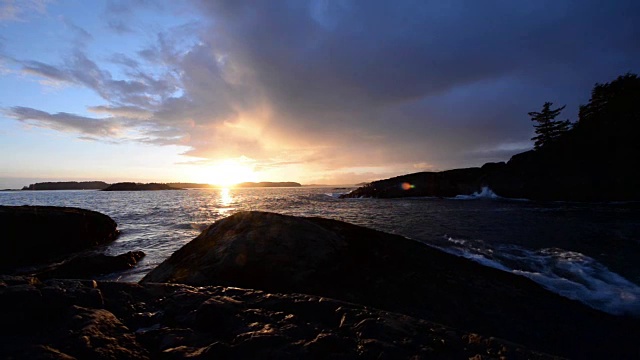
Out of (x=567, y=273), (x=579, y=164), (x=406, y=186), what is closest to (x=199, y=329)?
(x=567, y=273)

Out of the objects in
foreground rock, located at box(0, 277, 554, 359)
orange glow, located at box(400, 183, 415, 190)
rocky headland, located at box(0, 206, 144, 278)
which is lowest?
rocky headland, located at box(0, 206, 144, 278)

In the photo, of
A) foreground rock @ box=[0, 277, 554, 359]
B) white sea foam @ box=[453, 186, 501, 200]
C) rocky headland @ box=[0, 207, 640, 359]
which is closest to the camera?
foreground rock @ box=[0, 277, 554, 359]

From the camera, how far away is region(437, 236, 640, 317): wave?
18.5ft

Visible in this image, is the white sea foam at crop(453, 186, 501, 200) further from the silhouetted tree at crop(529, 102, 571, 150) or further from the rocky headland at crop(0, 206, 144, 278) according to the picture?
the rocky headland at crop(0, 206, 144, 278)

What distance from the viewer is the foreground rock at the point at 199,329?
1.98 metres

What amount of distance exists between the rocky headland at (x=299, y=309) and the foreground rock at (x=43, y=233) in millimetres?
9880

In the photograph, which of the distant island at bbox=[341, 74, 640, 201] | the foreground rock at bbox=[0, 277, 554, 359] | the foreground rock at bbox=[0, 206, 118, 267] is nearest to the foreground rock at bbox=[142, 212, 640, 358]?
the foreground rock at bbox=[0, 277, 554, 359]

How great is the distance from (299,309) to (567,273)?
8189mm

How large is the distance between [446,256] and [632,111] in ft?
178

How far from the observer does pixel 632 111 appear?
39.4 metres

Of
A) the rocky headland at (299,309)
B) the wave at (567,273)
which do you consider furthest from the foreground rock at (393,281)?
the wave at (567,273)

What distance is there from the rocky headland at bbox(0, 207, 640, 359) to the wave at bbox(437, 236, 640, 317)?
699mm

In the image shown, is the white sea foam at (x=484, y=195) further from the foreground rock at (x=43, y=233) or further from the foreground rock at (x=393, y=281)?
the foreground rock at (x=43, y=233)

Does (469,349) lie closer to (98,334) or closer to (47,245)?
(98,334)
